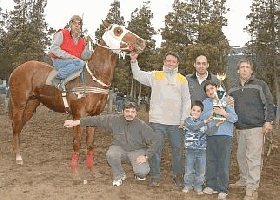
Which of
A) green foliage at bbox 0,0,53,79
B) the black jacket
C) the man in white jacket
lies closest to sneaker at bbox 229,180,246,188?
the man in white jacket

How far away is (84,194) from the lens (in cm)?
486

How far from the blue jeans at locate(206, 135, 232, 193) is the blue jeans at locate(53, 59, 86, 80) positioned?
239 centimetres

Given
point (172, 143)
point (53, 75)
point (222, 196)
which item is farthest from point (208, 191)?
point (53, 75)

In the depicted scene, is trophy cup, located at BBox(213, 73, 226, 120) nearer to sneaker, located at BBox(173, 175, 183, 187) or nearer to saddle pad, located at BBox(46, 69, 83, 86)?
sneaker, located at BBox(173, 175, 183, 187)

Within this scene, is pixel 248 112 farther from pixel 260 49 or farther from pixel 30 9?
pixel 30 9

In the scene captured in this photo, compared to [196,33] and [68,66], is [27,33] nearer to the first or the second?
[196,33]

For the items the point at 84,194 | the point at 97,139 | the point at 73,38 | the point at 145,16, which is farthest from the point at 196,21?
the point at 84,194

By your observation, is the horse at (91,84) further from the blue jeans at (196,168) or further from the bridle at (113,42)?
the blue jeans at (196,168)

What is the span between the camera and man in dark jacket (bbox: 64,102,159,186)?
536 centimetres

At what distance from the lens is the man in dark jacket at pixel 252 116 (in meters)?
5.13

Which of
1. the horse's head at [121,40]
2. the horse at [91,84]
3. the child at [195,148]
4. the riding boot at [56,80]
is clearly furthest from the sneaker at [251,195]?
the riding boot at [56,80]

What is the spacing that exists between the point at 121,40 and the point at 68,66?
96 cm

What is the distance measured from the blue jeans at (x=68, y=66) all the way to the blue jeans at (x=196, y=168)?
2259mm

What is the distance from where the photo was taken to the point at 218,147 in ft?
17.1
